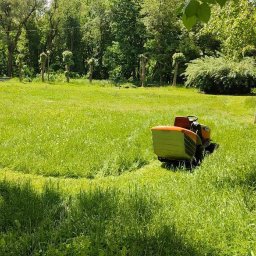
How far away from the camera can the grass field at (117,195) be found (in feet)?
14.6

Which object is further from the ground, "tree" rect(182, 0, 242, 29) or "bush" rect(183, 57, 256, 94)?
"tree" rect(182, 0, 242, 29)

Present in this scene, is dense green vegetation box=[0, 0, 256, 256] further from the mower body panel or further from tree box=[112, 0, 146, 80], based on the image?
tree box=[112, 0, 146, 80]

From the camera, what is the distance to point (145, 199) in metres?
5.73

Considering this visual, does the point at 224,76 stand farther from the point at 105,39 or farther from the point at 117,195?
the point at 105,39

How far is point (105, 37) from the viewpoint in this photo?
56219mm

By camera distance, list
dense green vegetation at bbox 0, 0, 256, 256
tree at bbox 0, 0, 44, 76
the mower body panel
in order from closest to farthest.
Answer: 1. dense green vegetation at bbox 0, 0, 256, 256
2. the mower body panel
3. tree at bbox 0, 0, 44, 76

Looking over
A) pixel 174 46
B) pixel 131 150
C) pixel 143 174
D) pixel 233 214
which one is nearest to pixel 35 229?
pixel 233 214

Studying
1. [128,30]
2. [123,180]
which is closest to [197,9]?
[123,180]

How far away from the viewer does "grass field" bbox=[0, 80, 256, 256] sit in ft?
14.6

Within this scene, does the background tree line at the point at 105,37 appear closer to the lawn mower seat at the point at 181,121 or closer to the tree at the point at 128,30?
the tree at the point at 128,30

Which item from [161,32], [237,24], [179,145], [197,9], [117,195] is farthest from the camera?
[161,32]

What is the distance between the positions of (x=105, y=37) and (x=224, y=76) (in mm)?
28989

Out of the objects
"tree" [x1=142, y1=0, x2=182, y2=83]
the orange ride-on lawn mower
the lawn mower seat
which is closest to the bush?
"tree" [x1=142, y1=0, x2=182, y2=83]

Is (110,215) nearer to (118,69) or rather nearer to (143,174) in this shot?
(143,174)
